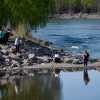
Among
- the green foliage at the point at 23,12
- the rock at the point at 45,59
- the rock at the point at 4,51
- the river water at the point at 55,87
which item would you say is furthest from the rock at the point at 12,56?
the green foliage at the point at 23,12

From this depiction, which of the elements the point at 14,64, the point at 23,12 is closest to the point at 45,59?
the point at 14,64

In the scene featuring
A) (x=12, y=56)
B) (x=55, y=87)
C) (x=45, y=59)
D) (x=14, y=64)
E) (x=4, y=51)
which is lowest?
(x=55, y=87)

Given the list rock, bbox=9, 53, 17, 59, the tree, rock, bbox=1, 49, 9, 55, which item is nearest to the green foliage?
the tree

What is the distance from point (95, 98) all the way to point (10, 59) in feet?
45.0

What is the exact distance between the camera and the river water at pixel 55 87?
29.2 m

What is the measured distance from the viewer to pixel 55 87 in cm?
3259

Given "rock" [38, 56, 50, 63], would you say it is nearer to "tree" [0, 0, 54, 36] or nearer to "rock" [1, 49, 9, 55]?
"rock" [1, 49, 9, 55]

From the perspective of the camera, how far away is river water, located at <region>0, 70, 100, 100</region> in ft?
95.8

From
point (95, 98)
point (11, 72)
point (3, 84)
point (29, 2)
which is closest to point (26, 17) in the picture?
point (29, 2)

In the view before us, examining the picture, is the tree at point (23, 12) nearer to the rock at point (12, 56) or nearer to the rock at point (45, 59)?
the rock at point (45, 59)

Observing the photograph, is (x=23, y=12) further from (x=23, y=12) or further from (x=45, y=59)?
(x=45, y=59)

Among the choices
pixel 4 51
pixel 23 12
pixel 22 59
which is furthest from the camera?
pixel 23 12

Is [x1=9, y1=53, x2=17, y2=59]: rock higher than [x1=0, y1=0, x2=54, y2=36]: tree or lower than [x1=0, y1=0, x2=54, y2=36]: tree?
lower

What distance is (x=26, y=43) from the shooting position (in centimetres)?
5172
